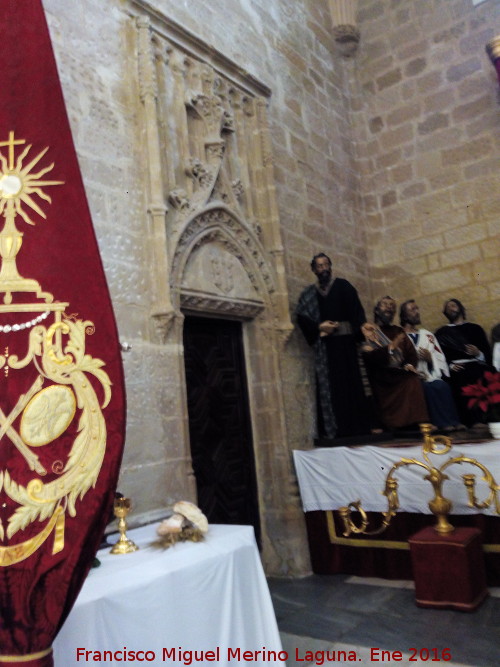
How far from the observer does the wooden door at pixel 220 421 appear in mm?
4219

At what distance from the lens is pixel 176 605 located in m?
1.84

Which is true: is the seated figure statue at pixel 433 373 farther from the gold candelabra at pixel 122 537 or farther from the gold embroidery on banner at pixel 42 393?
the gold embroidery on banner at pixel 42 393

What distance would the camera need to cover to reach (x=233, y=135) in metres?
5.00

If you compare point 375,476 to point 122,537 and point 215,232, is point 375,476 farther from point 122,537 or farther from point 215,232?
point 122,537

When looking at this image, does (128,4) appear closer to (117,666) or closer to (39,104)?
(39,104)

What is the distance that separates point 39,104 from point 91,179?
85.6 inches

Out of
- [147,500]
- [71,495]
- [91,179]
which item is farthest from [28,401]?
[91,179]

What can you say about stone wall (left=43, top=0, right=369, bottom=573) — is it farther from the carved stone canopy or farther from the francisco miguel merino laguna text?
the francisco miguel merino laguna text

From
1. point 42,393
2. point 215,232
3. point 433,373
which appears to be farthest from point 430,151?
point 42,393

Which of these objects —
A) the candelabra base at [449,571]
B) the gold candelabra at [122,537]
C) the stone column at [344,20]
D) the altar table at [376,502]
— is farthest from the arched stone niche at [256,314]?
the stone column at [344,20]

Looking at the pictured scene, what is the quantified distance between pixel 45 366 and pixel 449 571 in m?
2.92

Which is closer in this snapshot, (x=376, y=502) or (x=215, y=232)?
(x=376, y=502)

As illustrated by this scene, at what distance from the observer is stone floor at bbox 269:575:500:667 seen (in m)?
2.80

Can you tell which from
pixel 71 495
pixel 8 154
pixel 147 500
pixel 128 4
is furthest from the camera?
pixel 128 4
